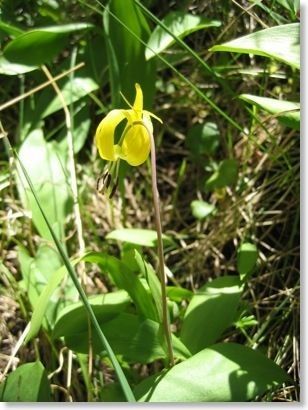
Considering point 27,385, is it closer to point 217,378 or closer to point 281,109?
point 217,378

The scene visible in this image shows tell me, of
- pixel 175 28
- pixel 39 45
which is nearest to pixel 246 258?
pixel 175 28

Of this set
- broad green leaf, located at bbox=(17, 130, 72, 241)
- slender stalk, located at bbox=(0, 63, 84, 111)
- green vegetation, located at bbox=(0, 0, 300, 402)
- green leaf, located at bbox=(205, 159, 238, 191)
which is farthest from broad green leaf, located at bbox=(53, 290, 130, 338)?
slender stalk, located at bbox=(0, 63, 84, 111)

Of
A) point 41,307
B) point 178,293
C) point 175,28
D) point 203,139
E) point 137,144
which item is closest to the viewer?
point 137,144

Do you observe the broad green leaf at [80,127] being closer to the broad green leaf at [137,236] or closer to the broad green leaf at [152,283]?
the broad green leaf at [137,236]

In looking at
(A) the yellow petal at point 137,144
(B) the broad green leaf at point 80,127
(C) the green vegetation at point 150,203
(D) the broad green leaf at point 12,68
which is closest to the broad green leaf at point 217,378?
(C) the green vegetation at point 150,203

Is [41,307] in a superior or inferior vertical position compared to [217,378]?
superior

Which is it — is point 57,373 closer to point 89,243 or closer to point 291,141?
point 89,243
